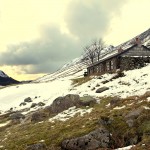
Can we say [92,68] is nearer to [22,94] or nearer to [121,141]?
[22,94]

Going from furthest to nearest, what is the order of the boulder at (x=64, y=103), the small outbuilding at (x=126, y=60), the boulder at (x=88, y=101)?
the small outbuilding at (x=126, y=60)
the boulder at (x=64, y=103)
the boulder at (x=88, y=101)

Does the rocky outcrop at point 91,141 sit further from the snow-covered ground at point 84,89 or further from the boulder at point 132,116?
the snow-covered ground at point 84,89

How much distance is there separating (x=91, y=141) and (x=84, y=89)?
3638 cm

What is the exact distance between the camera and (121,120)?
96.8 ft

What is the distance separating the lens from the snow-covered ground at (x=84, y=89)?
48.8 m

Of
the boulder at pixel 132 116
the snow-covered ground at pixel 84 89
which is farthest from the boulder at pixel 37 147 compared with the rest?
the snow-covered ground at pixel 84 89

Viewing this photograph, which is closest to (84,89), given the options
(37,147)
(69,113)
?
(69,113)

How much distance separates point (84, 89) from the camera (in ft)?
204

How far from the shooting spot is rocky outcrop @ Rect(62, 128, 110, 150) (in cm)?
2556

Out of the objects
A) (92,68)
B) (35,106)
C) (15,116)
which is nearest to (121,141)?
(15,116)

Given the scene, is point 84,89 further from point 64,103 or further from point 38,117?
point 38,117

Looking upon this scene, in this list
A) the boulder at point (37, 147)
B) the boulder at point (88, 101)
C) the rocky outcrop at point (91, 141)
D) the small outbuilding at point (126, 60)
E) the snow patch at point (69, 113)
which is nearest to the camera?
the rocky outcrop at point (91, 141)

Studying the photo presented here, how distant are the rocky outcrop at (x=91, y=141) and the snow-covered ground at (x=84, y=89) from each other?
16.2 m

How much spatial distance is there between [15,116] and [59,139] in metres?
25.6
